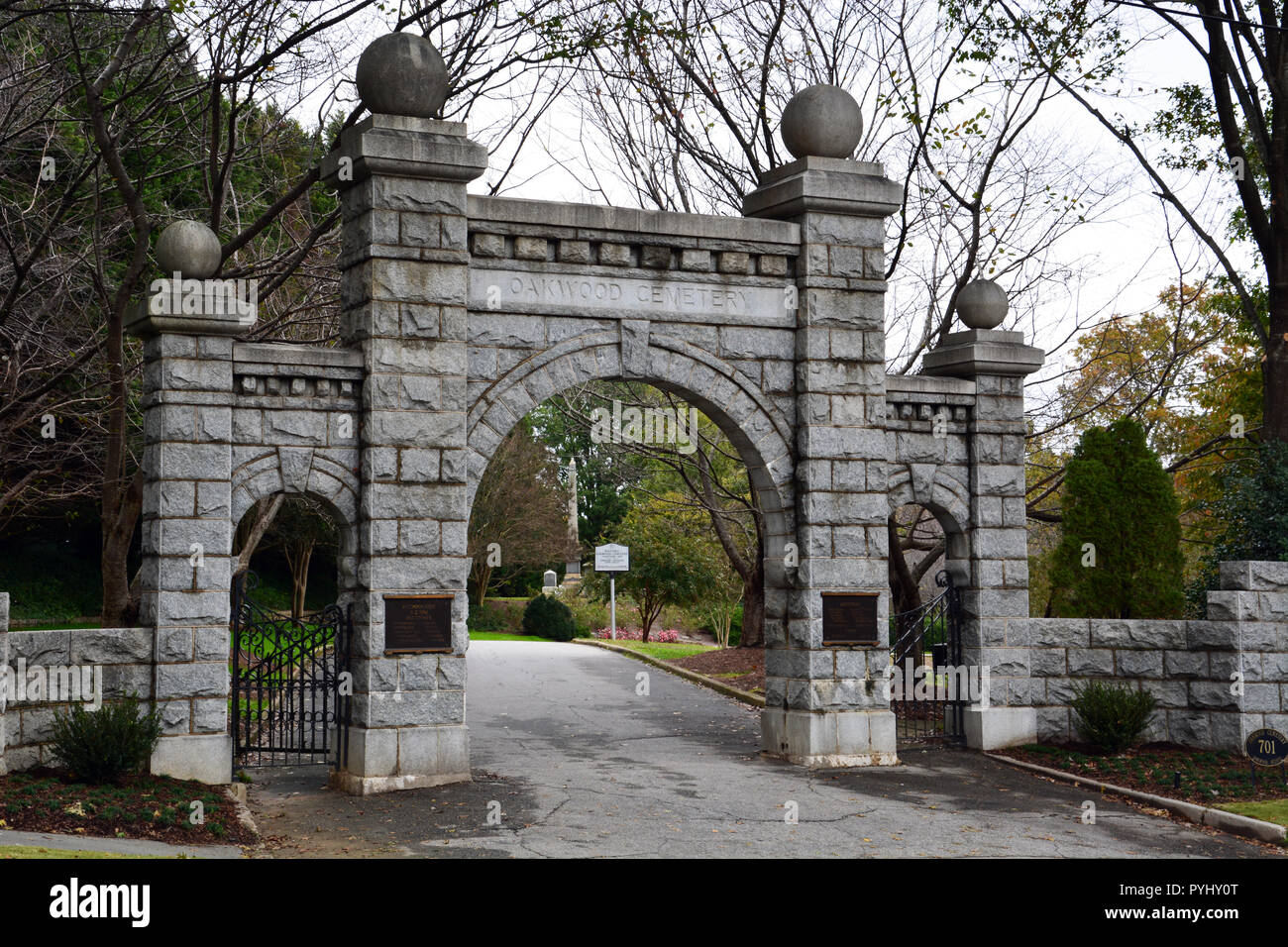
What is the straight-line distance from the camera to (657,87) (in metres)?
17.3

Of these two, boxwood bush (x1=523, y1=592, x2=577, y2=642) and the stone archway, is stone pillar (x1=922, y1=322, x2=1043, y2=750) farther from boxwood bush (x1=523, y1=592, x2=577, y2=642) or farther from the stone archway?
boxwood bush (x1=523, y1=592, x2=577, y2=642)

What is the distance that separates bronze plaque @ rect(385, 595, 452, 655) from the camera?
11.4m

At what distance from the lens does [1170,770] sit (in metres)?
12.4

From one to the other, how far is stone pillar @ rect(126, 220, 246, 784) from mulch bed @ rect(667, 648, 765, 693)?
33.8 ft

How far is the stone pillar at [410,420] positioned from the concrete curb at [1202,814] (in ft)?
18.8

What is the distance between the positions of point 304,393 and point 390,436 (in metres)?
0.83

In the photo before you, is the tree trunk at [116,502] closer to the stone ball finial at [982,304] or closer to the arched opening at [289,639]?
the arched opening at [289,639]

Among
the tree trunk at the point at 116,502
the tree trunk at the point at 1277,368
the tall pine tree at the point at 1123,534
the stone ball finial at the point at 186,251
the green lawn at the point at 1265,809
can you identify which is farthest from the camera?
the tree trunk at the point at 1277,368

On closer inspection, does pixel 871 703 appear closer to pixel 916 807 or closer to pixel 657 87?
pixel 916 807

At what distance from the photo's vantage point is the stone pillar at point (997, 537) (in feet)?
45.1

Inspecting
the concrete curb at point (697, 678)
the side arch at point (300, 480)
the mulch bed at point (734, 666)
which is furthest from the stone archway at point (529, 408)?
the mulch bed at point (734, 666)

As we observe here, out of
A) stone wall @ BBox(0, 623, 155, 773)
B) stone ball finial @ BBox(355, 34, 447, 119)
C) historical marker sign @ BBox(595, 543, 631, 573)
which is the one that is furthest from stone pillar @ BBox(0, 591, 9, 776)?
historical marker sign @ BBox(595, 543, 631, 573)

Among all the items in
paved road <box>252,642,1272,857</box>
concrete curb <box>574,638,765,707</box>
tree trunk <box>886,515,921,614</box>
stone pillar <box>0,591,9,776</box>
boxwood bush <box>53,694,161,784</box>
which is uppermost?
tree trunk <box>886,515,921,614</box>
